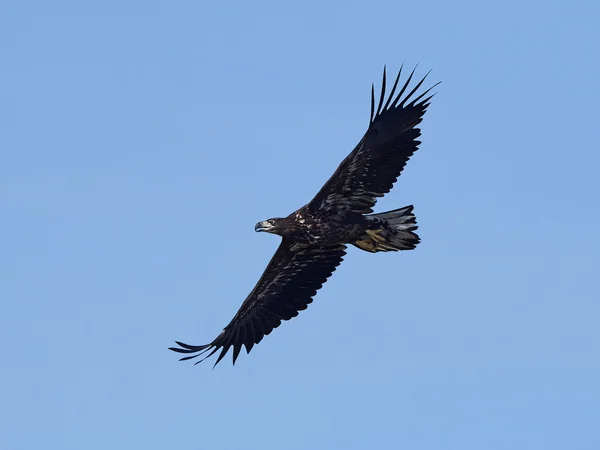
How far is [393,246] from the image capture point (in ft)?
68.4

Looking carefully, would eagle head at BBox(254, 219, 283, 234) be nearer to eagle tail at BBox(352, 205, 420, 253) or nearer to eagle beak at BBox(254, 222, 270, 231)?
eagle beak at BBox(254, 222, 270, 231)

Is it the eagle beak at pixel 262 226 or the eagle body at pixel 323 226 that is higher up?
the eagle beak at pixel 262 226

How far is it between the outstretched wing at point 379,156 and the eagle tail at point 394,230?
1.38 feet

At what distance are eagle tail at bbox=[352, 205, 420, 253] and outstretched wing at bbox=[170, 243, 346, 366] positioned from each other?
3.12ft

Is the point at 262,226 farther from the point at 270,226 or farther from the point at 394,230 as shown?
the point at 394,230

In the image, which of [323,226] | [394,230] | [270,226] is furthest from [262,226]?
[394,230]

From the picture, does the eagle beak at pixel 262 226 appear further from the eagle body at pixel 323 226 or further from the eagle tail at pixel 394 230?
the eagle tail at pixel 394 230

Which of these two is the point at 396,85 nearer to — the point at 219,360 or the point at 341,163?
the point at 341,163

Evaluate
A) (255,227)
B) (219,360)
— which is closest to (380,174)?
(255,227)

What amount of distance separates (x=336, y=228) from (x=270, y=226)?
1023 millimetres

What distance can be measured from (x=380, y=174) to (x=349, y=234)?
100 centimetres

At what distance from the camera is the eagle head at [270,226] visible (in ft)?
68.6

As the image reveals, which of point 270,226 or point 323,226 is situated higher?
point 270,226

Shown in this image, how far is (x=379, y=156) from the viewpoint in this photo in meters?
20.3
